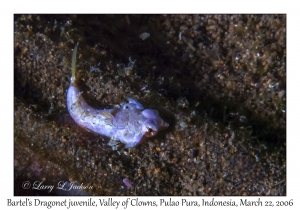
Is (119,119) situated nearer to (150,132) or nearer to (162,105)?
(150,132)

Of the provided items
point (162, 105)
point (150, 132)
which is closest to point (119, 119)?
point (150, 132)

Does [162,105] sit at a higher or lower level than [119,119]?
higher

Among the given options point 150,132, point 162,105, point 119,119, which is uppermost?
point 162,105

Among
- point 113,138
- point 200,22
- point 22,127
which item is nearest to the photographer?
point 113,138
